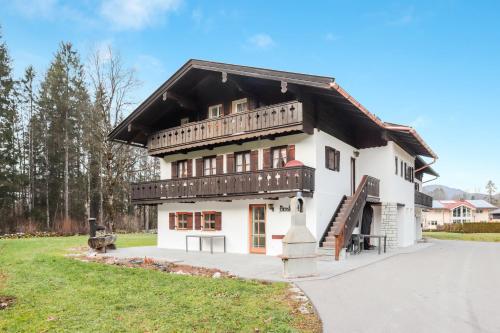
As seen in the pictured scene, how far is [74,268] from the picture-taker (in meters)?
11.7

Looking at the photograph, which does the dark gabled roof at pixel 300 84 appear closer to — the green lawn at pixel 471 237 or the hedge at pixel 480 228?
the green lawn at pixel 471 237

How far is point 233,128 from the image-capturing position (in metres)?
16.3

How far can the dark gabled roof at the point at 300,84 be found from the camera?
13.6 meters

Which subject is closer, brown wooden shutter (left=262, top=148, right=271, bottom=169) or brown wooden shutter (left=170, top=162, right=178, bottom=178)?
brown wooden shutter (left=262, top=148, right=271, bottom=169)

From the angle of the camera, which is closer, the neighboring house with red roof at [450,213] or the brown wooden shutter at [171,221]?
the brown wooden shutter at [171,221]

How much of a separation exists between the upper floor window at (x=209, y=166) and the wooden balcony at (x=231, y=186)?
123cm

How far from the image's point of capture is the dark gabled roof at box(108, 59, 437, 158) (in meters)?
13.6

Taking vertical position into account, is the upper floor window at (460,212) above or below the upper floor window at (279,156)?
below

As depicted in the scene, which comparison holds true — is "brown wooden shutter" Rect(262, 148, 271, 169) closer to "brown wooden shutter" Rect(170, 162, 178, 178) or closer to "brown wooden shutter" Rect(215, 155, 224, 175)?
"brown wooden shutter" Rect(215, 155, 224, 175)

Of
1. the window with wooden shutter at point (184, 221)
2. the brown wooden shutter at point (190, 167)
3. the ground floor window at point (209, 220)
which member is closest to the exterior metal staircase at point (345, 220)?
the ground floor window at point (209, 220)

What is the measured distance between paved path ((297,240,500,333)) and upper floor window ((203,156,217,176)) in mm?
9229

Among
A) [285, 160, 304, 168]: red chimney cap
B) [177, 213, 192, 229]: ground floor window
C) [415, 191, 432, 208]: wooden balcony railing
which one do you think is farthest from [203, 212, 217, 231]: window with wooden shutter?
[415, 191, 432, 208]: wooden balcony railing

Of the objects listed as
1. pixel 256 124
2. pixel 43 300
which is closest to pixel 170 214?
pixel 256 124

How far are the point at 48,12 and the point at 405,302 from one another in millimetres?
16124
